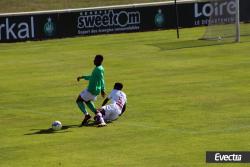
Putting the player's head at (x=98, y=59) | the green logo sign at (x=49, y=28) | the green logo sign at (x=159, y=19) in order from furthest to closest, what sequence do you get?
the green logo sign at (x=159, y=19) → the green logo sign at (x=49, y=28) → the player's head at (x=98, y=59)

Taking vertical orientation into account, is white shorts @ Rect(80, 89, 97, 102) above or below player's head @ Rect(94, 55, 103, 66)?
below

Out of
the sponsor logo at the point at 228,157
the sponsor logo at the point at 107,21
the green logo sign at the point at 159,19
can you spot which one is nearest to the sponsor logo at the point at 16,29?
the sponsor logo at the point at 107,21

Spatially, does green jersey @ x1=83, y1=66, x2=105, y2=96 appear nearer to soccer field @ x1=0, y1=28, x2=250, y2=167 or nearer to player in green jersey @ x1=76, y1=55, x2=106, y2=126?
player in green jersey @ x1=76, y1=55, x2=106, y2=126

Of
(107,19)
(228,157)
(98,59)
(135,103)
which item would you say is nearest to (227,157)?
(228,157)

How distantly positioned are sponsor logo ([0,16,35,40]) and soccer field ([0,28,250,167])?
1.69 metres

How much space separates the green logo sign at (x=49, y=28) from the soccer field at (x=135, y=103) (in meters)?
3.09

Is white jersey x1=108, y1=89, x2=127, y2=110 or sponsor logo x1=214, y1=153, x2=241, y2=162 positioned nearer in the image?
sponsor logo x1=214, y1=153, x2=241, y2=162

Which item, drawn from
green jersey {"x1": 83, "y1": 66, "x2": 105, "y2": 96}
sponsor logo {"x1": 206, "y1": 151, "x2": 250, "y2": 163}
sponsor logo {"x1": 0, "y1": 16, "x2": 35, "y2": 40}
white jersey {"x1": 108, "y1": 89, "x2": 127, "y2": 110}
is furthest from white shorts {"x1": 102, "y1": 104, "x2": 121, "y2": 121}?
sponsor logo {"x1": 0, "y1": 16, "x2": 35, "y2": 40}

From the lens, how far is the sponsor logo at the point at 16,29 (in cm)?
5234

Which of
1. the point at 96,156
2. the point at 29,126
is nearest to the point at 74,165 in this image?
the point at 96,156

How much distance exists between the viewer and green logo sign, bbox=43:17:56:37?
53.7m

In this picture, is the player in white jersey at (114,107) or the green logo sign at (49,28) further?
the green logo sign at (49,28)

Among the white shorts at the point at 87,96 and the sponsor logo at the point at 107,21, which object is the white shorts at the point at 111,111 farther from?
the sponsor logo at the point at 107,21

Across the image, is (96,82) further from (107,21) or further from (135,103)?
(107,21)
